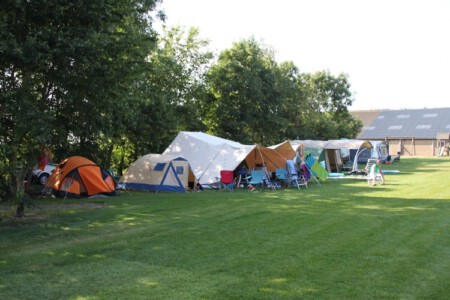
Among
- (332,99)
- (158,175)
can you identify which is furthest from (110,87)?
(332,99)

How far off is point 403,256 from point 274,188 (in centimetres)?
1090

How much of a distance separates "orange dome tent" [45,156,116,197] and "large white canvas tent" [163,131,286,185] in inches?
183

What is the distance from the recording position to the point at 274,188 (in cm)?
1712

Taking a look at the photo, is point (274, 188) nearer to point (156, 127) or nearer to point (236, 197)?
point (236, 197)

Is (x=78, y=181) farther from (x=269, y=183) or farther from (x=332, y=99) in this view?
(x=332, y=99)

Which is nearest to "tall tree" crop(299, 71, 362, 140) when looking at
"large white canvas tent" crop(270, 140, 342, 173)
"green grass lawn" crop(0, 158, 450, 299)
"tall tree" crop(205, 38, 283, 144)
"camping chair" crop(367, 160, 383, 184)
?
"tall tree" crop(205, 38, 283, 144)

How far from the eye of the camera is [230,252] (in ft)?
21.7

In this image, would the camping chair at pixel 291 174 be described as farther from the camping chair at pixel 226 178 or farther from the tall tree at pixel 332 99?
the tall tree at pixel 332 99

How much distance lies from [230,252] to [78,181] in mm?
9581

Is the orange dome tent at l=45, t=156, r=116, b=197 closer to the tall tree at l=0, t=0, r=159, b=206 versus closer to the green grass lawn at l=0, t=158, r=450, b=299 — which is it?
the green grass lawn at l=0, t=158, r=450, b=299

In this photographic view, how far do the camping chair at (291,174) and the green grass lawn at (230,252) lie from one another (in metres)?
5.70

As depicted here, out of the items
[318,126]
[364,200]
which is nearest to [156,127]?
[364,200]

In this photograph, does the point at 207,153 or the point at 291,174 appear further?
the point at 207,153

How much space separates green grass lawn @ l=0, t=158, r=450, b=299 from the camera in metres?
4.93
